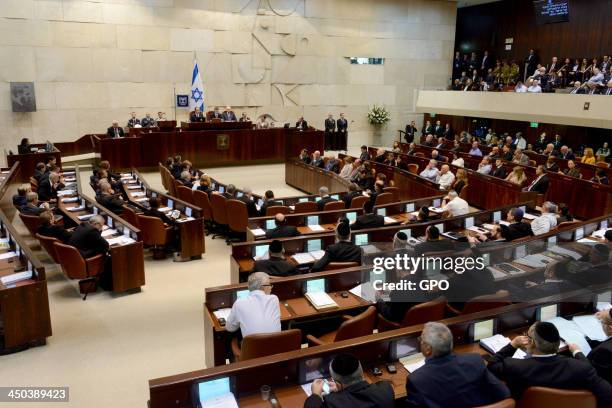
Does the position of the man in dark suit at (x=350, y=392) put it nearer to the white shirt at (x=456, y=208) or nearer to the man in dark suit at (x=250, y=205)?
the white shirt at (x=456, y=208)

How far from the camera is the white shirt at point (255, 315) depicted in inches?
160

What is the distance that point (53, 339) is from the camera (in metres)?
5.61

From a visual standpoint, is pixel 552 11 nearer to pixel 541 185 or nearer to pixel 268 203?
pixel 541 185

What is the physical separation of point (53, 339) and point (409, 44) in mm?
19267

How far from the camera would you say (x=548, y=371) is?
3.06 metres

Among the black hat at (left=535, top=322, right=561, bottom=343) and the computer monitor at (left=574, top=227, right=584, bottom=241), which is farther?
the computer monitor at (left=574, top=227, right=584, bottom=241)

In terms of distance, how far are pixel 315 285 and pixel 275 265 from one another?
0.48 m

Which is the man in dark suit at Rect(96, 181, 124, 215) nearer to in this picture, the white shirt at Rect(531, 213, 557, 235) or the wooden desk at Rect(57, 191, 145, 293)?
the wooden desk at Rect(57, 191, 145, 293)

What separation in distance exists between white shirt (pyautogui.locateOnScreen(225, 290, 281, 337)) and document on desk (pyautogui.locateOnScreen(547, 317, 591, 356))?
2.32m

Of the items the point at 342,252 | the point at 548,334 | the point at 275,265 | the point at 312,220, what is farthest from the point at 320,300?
the point at 312,220

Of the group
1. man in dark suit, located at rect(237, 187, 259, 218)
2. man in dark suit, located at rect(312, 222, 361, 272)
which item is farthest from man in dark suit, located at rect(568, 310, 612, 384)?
man in dark suit, located at rect(237, 187, 259, 218)

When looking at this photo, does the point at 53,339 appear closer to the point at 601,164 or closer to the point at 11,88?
the point at 601,164

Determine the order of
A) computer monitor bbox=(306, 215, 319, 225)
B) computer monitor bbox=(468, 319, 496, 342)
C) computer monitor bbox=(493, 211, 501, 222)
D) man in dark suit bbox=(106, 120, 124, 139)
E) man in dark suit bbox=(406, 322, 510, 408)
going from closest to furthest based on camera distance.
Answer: man in dark suit bbox=(406, 322, 510, 408) → computer monitor bbox=(468, 319, 496, 342) → computer monitor bbox=(306, 215, 319, 225) → computer monitor bbox=(493, 211, 501, 222) → man in dark suit bbox=(106, 120, 124, 139)

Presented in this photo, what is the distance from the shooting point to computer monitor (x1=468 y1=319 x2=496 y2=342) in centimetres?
403
